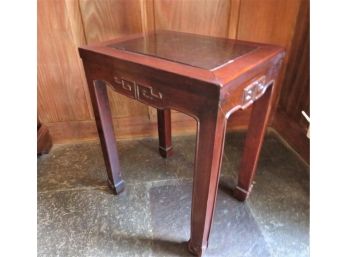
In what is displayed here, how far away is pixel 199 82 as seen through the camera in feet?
1.76

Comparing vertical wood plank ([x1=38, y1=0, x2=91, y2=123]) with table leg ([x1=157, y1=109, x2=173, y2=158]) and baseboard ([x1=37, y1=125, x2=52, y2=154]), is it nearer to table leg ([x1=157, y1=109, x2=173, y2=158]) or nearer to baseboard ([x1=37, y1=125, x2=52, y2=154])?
baseboard ([x1=37, y1=125, x2=52, y2=154])

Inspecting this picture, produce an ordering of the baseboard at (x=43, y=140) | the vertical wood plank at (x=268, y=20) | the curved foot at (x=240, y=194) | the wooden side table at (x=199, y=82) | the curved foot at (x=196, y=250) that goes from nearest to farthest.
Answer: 1. the wooden side table at (x=199, y=82)
2. the curved foot at (x=196, y=250)
3. the curved foot at (x=240, y=194)
4. the vertical wood plank at (x=268, y=20)
5. the baseboard at (x=43, y=140)

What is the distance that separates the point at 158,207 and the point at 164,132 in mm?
367

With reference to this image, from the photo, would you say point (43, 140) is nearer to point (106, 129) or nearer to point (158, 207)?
point (106, 129)

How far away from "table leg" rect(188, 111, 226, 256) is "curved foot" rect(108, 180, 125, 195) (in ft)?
1.33

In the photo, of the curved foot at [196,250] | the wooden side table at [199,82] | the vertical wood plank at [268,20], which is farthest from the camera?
the vertical wood plank at [268,20]

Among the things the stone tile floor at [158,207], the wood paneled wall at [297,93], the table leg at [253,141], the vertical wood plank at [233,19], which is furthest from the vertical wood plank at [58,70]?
the wood paneled wall at [297,93]

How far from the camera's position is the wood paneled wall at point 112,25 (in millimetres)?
1060

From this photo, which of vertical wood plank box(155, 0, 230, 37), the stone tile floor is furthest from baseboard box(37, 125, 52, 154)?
vertical wood plank box(155, 0, 230, 37)

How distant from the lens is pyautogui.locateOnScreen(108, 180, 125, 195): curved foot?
3.47ft

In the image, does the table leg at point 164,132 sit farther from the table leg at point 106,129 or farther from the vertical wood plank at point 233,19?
the vertical wood plank at point 233,19
